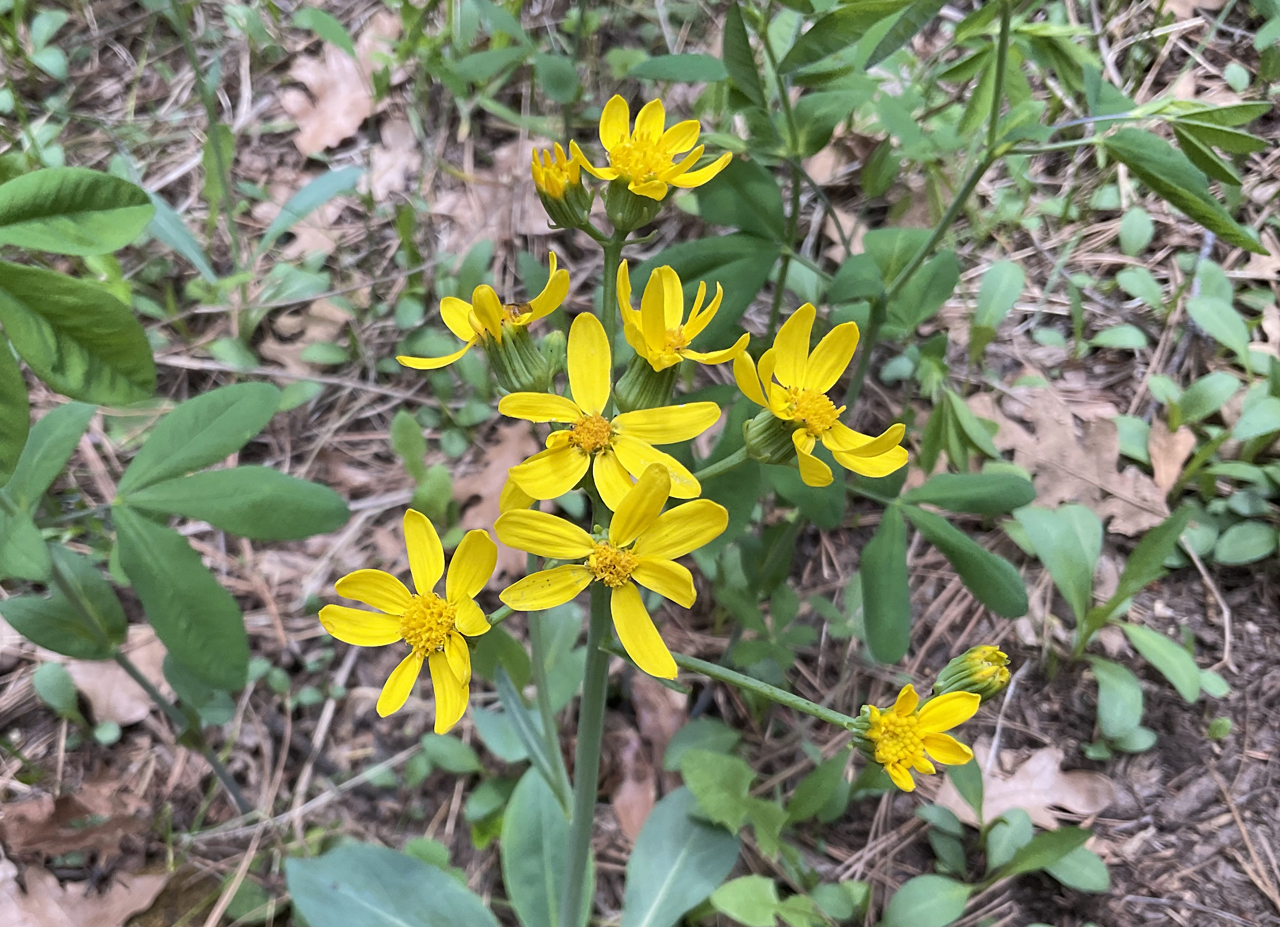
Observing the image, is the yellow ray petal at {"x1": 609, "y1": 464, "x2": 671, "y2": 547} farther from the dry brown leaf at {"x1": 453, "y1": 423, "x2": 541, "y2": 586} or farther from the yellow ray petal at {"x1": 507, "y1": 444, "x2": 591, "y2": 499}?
the dry brown leaf at {"x1": 453, "y1": 423, "x2": 541, "y2": 586}

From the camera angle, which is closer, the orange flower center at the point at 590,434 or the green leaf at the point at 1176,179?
the orange flower center at the point at 590,434

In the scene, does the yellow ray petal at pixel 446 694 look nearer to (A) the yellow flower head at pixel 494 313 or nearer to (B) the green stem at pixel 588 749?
(B) the green stem at pixel 588 749

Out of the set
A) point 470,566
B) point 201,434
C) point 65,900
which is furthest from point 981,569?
point 65,900

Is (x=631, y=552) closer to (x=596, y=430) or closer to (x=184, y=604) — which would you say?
(x=596, y=430)

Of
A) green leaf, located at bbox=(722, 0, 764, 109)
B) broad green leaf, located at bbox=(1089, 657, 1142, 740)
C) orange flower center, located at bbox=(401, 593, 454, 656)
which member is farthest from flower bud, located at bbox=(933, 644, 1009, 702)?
green leaf, located at bbox=(722, 0, 764, 109)

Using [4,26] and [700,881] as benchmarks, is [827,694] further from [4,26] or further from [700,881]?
[4,26]

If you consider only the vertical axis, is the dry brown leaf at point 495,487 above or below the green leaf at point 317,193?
below

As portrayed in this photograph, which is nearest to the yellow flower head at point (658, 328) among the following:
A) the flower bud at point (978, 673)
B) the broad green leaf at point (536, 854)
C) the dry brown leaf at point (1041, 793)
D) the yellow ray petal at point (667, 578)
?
the yellow ray petal at point (667, 578)

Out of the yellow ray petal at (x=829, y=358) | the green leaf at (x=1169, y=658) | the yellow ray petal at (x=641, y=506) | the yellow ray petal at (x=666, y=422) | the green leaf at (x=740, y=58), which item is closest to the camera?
the yellow ray petal at (x=641, y=506)

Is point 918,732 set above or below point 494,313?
below
